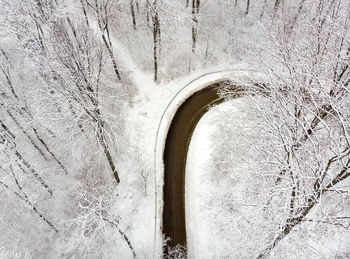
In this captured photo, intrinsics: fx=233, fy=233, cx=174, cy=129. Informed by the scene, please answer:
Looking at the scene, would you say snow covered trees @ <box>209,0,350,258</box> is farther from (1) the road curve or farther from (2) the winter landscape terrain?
(1) the road curve

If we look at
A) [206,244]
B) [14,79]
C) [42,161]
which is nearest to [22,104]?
[14,79]

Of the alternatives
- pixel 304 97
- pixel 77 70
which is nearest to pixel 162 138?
pixel 77 70

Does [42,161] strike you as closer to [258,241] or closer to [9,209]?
[9,209]

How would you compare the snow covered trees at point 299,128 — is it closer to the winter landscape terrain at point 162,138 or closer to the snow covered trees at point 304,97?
the snow covered trees at point 304,97

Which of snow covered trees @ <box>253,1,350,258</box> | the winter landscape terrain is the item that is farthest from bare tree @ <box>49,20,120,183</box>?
snow covered trees @ <box>253,1,350,258</box>

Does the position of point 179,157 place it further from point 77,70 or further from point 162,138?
point 77,70

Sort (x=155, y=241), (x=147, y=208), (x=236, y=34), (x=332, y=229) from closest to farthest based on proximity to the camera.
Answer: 1. (x=332, y=229)
2. (x=155, y=241)
3. (x=147, y=208)
4. (x=236, y=34)
